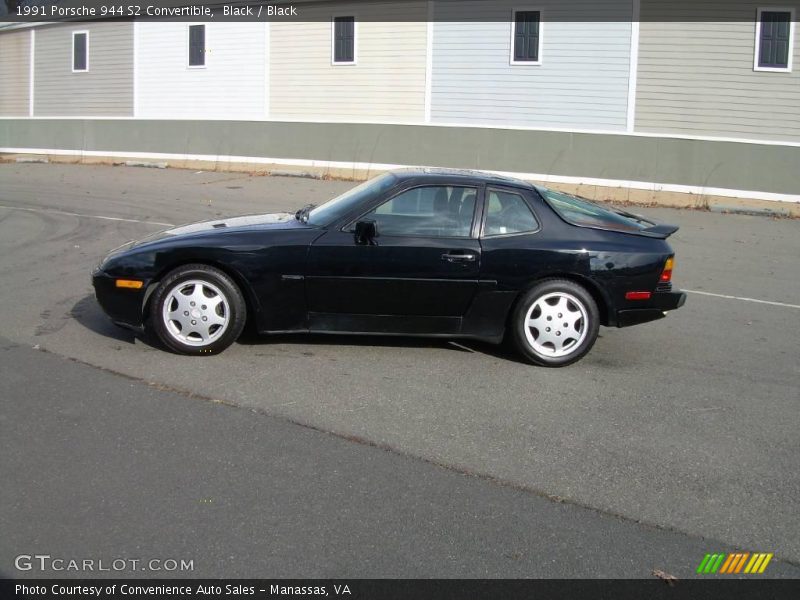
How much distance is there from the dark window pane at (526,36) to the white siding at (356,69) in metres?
2.47

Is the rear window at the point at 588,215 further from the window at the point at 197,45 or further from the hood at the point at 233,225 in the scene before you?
the window at the point at 197,45

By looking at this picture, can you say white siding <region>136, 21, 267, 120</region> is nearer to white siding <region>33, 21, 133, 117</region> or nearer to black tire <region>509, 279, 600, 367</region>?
white siding <region>33, 21, 133, 117</region>

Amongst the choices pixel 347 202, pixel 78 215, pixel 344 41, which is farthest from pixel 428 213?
pixel 344 41

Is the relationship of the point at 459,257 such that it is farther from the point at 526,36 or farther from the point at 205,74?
the point at 205,74

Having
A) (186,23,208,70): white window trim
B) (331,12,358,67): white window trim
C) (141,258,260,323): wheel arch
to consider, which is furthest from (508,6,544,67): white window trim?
(141,258,260,323): wheel arch

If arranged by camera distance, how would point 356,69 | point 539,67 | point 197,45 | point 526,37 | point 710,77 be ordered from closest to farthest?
point 710,77 → point 539,67 → point 526,37 → point 356,69 → point 197,45

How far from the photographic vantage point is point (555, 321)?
6625 mm

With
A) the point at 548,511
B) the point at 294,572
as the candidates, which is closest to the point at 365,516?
the point at 294,572

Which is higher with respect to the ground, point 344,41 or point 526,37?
point 344,41

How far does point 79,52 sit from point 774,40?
2137cm

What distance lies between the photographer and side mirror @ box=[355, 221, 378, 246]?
6473mm

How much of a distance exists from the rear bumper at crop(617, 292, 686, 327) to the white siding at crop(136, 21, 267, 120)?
66.1 ft

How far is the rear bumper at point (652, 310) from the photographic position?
675 centimetres
